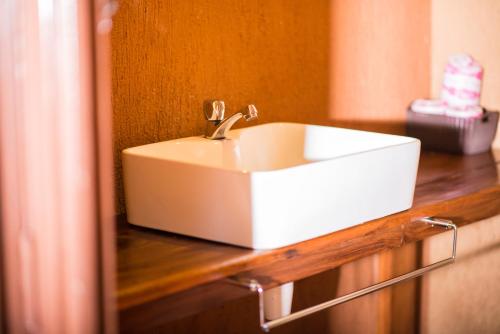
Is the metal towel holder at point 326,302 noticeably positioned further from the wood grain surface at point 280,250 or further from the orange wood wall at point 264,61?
the orange wood wall at point 264,61

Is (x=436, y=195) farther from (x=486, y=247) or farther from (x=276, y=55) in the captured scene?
(x=486, y=247)

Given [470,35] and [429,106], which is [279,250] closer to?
[429,106]

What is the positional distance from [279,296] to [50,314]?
27.9 inches

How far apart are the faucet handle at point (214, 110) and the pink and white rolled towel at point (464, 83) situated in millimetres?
779

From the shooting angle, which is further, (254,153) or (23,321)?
(254,153)

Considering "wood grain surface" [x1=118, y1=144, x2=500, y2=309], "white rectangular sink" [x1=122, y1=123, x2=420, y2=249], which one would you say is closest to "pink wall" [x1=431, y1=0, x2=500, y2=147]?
"wood grain surface" [x1=118, y1=144, x2=500, y2=309]

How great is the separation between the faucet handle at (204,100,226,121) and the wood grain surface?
10.8 inches

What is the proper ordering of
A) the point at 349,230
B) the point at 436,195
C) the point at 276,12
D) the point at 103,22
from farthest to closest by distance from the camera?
the point at 276,12, the point at 436,195, the point at 349,230, the point at 103,22

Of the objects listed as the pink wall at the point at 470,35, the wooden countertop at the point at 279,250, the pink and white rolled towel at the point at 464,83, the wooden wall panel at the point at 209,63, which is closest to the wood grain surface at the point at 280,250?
the wooden countertop at the point at 279,250

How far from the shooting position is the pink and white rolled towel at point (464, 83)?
Answer: 2021 mm

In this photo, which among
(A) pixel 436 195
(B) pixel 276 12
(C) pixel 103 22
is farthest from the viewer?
(B) pixel 276 12

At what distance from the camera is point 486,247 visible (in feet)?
7.36

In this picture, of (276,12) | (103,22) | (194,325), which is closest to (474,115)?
(276,12)

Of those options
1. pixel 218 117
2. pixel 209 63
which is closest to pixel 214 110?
pixel 218 117
